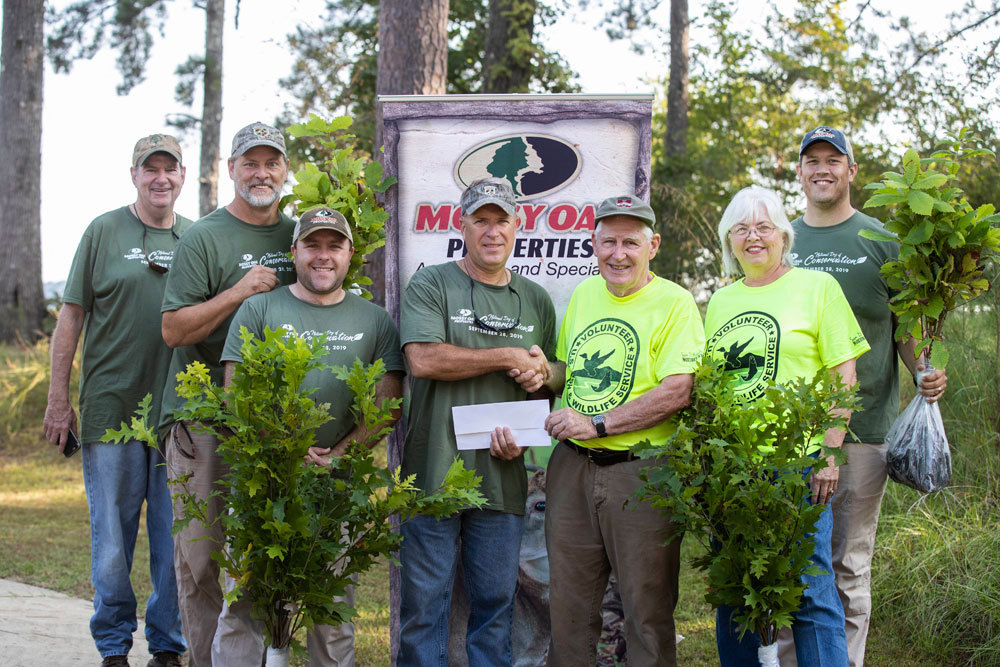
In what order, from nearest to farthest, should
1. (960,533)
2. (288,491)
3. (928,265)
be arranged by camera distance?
(288,491) < (928,265) < (960,533)

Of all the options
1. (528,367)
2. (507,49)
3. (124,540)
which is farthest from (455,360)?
(507,49)

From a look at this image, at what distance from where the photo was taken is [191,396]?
343 cm

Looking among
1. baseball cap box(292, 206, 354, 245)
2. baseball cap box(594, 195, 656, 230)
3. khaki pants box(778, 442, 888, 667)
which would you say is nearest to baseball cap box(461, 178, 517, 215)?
baseball cap box(594, 195, 656, 230)

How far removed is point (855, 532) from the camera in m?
4.14

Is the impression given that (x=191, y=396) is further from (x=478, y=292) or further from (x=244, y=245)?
(x=478, y=292)

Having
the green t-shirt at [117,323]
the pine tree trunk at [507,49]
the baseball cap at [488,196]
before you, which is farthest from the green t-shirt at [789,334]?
the pine tree trunk at [507,49]

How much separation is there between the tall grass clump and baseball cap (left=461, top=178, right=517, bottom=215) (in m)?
3.43

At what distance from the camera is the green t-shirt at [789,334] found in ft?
11.9

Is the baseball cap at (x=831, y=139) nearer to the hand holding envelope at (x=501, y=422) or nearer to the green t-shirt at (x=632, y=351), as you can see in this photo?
the green t-shirt at (x=632, y=351)

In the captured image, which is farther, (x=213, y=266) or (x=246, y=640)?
(x=213, y=266)

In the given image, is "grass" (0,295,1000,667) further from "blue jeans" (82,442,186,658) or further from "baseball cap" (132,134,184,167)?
"baseball cap" (132,134,184,167)

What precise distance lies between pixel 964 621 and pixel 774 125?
17.9 metres

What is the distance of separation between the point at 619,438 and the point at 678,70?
537 inches

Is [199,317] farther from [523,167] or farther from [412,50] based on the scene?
[412,50]
